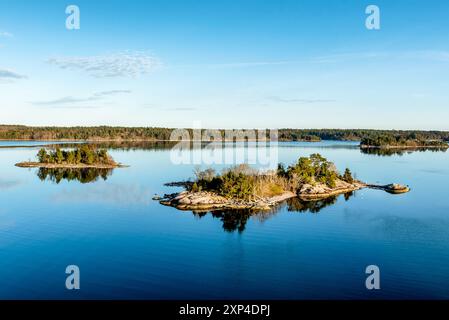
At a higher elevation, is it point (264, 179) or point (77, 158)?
point (77, 158)

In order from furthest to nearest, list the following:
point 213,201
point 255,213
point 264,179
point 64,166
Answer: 1. point 64,166
2. point 264,179
3. point 213,201
4. point 255,213

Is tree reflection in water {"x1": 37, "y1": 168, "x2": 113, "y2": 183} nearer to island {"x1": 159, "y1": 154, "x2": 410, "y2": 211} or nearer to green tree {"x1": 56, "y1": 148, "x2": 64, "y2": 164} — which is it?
green tree {"x1": 56, "y1": 148, "x2": 64, "y2": 164}

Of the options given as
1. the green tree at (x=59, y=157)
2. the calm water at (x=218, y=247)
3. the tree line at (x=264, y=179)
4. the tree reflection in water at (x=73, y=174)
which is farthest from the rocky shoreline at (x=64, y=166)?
Result: the tree line at (x=264, y=179)

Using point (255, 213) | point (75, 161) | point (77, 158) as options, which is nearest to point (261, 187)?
point (255, 213)

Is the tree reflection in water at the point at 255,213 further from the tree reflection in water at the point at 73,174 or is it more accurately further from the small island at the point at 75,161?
the small island at the point at 75,161

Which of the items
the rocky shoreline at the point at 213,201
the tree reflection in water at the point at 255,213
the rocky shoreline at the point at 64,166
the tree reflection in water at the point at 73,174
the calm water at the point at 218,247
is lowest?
the calm water at the point at 218,247

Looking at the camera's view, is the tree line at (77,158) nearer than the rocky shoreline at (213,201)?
No

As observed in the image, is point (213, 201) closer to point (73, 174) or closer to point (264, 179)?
point (264, 179)
